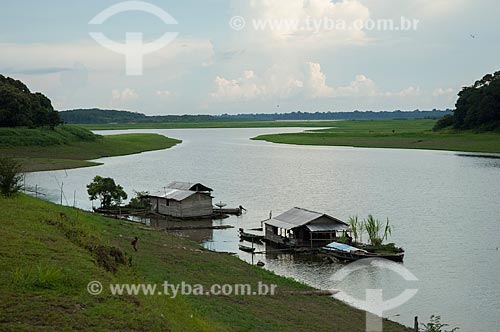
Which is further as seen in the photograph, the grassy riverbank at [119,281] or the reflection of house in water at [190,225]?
the reflection of house in water at [190,225]

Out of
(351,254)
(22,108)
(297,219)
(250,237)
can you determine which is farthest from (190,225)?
A: (22,108)

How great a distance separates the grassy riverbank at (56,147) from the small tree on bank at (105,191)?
27473 mm

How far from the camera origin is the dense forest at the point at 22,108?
9631 cm

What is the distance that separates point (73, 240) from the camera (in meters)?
20.5

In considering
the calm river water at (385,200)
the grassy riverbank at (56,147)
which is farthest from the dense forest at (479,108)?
the grassy riverbank at (56,147)

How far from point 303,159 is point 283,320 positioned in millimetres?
82824

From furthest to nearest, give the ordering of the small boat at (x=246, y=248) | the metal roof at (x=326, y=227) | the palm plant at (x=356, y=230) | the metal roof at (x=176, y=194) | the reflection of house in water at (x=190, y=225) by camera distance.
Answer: the metal roof at (x=176, y=194)
the reflection of house in water at (x=190, y=225)
the palm plant at (x=356, y=230)
the metal roof at (x=326, y=227)
the small boat at (x=246, y=248)

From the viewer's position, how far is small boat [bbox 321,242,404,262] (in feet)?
111

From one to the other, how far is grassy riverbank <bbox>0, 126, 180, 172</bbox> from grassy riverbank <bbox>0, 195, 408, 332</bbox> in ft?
173

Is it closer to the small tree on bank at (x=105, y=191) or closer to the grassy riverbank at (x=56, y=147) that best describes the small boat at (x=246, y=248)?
the small tree on bank at (x=105, y=191)

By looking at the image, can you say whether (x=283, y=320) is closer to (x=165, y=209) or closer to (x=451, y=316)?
(x=451, y=316)

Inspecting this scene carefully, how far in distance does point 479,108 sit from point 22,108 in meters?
82.2

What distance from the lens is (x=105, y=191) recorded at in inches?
1976

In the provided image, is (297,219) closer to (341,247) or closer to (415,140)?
(341,247)
